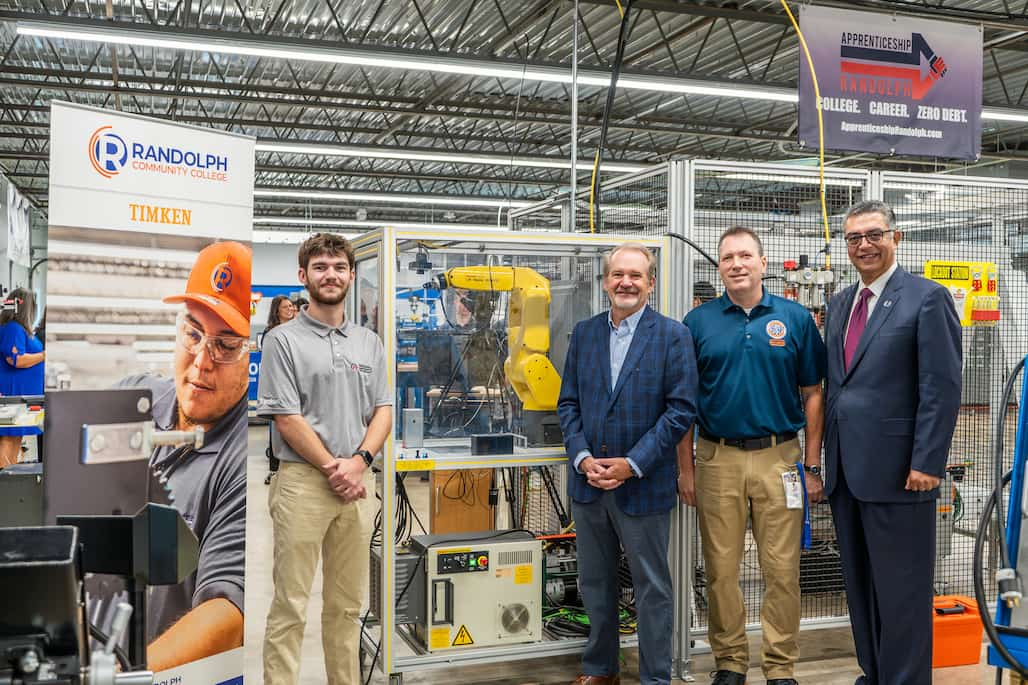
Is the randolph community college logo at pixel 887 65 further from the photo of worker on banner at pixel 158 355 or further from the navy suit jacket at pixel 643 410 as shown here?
the photo of worker on banner at pixel 158 355

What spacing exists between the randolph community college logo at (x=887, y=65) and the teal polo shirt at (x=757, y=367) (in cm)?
174

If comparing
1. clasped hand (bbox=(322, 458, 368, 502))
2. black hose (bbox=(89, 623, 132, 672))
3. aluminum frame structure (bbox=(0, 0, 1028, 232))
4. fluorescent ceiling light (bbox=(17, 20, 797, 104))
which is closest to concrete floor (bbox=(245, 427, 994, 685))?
clasped hand (bbox=(322, 458, 368, 502))

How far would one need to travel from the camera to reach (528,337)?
3.74m

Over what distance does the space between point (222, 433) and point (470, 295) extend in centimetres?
126

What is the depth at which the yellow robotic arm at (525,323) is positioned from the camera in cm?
373

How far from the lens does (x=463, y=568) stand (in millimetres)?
3541

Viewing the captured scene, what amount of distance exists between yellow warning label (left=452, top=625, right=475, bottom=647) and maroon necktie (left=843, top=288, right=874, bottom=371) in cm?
179

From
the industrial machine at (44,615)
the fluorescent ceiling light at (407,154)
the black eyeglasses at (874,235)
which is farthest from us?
the fluorescent ceiling light at (407,154)

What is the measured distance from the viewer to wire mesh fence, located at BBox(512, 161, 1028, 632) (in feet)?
13.1

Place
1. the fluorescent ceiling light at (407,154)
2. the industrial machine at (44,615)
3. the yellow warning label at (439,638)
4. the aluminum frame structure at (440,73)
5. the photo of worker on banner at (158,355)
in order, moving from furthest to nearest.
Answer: the fluorescent ceiling light at (407,154) < the aluminum frame structure at (440,73) < the yellow warning label at (439,638) < the photo of worker on banner at (158,355) < the industrial machine at (44,615)

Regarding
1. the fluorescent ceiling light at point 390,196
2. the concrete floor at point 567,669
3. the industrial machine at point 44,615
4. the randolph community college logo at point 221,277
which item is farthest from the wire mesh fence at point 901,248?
the fluorescent ceiling light at point 390,196

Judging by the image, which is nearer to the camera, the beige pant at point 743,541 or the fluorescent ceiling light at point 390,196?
the beige pant at point 743,541

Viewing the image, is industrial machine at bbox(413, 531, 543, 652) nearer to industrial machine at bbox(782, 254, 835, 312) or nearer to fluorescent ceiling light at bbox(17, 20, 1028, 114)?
industrial machine at bbox(782, 254, 835, 312)

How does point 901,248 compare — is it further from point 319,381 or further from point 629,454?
point 319,381
